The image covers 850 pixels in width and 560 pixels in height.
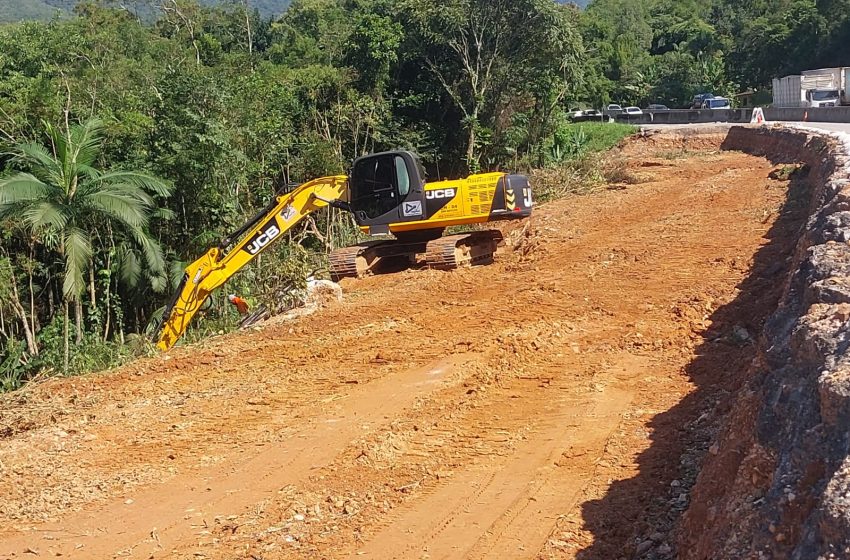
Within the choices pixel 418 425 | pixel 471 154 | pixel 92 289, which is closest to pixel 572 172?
pixel 471 154

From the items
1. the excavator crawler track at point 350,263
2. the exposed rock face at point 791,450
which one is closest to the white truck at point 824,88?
the excavator crawler track at point 350,263

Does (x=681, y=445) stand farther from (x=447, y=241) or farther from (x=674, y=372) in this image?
(x=447, y=241)

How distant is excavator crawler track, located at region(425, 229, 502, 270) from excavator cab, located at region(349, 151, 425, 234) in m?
0.70

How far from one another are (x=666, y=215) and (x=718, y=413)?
36.2 feet

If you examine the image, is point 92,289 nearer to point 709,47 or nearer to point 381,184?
point 381,184

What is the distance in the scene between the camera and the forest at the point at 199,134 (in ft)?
53.6

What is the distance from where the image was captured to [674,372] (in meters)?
8.30

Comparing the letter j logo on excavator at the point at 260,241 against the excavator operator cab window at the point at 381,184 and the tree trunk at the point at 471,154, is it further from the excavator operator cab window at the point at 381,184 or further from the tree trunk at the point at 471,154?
the tree trunk at the point at 471,154

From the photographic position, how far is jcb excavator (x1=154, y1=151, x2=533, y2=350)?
44.2ft

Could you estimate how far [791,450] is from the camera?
3.26 meters

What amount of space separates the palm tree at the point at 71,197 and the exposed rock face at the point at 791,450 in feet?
43.2

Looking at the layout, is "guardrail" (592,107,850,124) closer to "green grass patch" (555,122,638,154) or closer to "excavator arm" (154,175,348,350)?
"green grass patch" (555,122,638,154)

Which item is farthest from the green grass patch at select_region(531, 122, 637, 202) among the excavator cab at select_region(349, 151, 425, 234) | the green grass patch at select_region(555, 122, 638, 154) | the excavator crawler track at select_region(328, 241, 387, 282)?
the excavator cab at select_region(349, 151, 425, 234)

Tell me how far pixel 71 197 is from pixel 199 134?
11.8 feet
